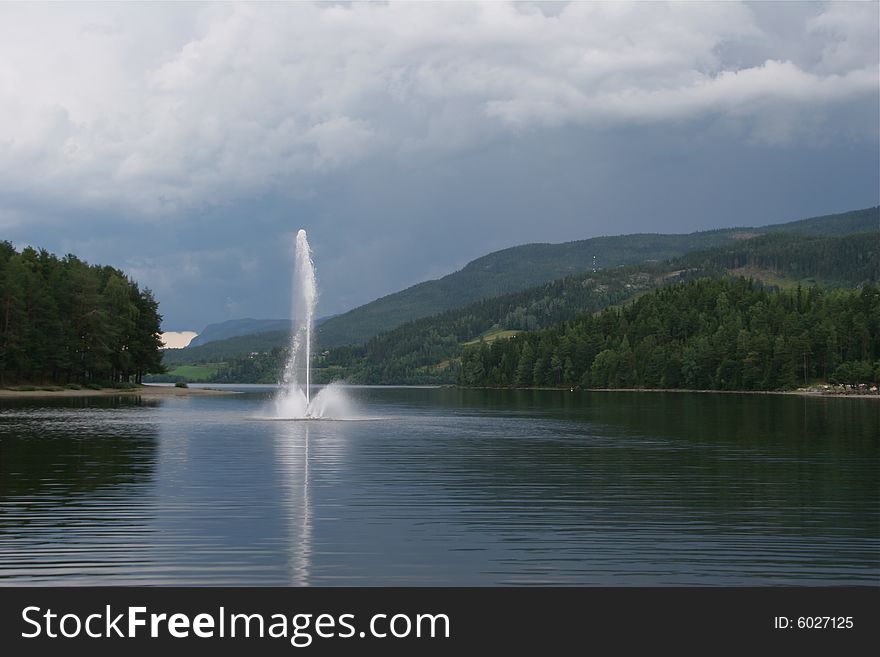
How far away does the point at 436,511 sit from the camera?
101ft

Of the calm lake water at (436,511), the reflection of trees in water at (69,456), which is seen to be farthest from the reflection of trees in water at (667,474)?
the reflection of trees in water at (69,456)

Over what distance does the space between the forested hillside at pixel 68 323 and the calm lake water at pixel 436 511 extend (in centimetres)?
8708

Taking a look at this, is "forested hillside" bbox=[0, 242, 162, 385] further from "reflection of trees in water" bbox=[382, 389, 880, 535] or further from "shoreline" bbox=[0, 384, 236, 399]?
"reflection of trees in water" bbox=[382, 389, 880, 535]

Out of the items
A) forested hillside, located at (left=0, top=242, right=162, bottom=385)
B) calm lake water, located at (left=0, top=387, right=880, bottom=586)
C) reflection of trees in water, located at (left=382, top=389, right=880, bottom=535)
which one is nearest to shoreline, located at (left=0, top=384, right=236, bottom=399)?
forested hillside, located at (left=0, top=242, right=162, bottom=385)

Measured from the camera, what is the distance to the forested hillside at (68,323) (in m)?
141

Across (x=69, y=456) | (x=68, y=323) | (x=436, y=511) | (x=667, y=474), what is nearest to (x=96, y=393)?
(x=68, y=323)

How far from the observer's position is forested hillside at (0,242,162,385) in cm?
14062

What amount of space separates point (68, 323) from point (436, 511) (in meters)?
135

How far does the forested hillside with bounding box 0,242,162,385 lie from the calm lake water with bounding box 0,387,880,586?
286 feet

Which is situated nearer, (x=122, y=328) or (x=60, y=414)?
(x=60, y=414)
